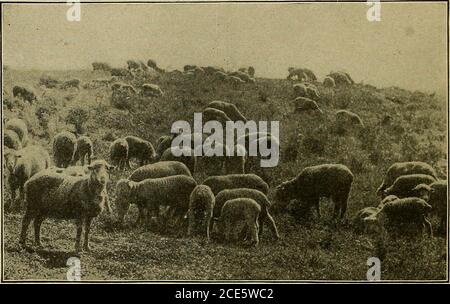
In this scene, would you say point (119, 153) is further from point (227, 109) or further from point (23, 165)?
point (227, 109)

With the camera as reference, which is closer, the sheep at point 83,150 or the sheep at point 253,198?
the sheep at point 253,198

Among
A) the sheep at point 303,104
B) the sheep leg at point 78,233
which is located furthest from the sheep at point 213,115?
the sheep leg at point 78,233

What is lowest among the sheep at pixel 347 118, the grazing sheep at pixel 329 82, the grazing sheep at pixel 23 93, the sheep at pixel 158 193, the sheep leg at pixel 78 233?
the sheep leg at pixel 78 233

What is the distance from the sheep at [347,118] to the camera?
6.96 meters

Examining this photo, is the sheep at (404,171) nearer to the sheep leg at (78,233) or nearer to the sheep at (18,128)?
the sheep leg at (78,233)

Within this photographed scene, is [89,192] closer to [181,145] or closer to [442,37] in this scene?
[181,145]

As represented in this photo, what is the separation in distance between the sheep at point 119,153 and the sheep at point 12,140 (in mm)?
927

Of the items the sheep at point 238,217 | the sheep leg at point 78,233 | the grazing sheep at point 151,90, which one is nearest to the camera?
the sheep at point 238,217

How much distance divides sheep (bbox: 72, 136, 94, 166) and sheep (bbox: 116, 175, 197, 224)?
0.45 meters

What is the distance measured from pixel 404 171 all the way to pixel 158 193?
96.8 inches

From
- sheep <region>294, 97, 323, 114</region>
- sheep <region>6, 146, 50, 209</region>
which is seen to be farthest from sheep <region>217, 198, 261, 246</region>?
sheep <region>6, 146, 50, 209</region>

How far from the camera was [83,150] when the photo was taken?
6.94 metres

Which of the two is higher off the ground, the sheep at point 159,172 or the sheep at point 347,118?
the sheep at point 347,118
